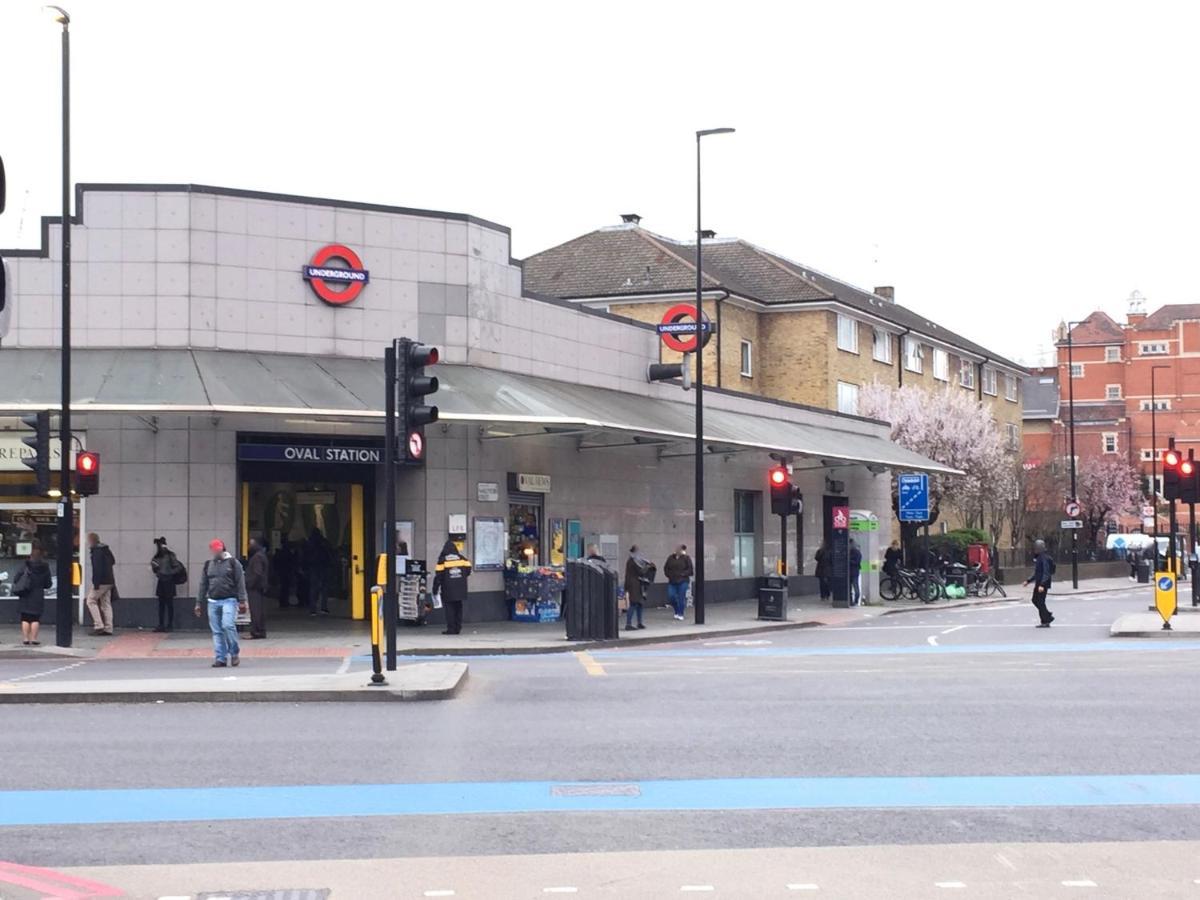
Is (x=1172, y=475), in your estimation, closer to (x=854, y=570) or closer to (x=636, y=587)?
(x=854, y=570)

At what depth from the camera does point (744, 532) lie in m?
39.6

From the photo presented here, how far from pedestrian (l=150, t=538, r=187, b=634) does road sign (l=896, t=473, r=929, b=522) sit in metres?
21.8

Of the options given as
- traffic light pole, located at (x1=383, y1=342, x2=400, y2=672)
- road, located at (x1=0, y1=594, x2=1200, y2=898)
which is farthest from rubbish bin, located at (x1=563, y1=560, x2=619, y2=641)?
traffic light pole, located at (x1=383, y1=342, x2=400, y2=672)

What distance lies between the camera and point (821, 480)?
142 ft

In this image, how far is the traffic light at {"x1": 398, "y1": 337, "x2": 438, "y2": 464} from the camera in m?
16.9

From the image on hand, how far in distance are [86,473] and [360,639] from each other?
5.43 m

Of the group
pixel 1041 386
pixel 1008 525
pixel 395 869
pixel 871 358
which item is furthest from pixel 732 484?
pixel 1041 386

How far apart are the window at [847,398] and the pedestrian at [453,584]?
32.0 m

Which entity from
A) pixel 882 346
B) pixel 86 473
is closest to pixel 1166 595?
pixel 86 473

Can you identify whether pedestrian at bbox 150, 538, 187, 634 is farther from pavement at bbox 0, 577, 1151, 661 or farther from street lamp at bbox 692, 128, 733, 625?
street lamp at bbox 692, 128, 733, 625

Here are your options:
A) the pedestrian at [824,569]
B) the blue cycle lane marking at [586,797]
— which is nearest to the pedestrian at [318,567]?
the pedestrian at [824,569]

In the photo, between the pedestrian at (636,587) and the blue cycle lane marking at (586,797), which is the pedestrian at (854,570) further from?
the blue cycle lane marking at (586,797)

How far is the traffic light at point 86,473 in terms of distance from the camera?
22312 millimetres

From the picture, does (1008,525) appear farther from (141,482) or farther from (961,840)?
(961,840)
